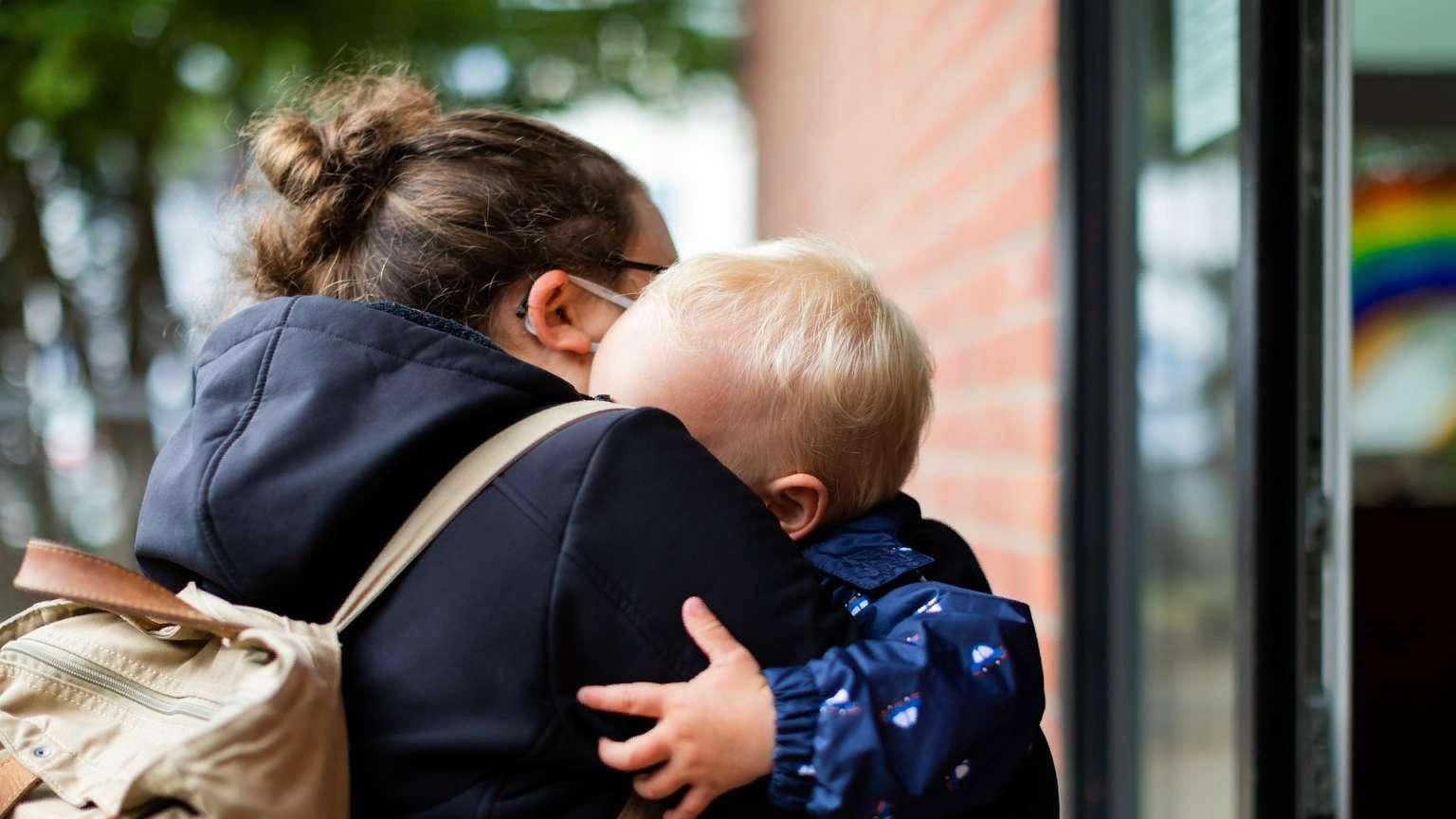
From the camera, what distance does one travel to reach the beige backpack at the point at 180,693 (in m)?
1.11

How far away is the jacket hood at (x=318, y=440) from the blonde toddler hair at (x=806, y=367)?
253 millimetres

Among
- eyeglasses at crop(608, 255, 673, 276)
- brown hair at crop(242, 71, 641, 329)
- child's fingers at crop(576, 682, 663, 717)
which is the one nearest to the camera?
child's fingers at crop(576, 682, 663, 717)

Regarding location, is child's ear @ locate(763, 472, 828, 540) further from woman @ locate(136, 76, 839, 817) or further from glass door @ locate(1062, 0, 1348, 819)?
glass door @ locate(1062, 0, 1348, 819)

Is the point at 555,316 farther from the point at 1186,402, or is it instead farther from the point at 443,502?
the point at 1186,402

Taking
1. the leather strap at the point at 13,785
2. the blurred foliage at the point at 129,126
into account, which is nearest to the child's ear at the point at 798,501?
the leather strap at the point at 13,785

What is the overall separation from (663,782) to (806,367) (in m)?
0.51

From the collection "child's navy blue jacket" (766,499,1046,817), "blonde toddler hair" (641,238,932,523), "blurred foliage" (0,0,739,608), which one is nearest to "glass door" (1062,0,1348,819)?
"blonde toddler hair" (641,238,932,523)

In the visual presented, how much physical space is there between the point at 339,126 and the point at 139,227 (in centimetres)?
671

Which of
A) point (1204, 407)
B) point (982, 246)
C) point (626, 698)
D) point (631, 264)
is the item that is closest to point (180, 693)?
point (626, 698)

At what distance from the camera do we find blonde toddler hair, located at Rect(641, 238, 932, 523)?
1554 millimetres

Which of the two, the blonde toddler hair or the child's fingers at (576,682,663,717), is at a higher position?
the blonde toddler hair

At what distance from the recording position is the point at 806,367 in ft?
5.10

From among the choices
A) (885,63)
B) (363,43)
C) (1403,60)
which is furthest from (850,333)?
(363,43)

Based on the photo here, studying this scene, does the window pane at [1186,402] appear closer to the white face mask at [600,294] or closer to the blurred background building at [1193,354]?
the blurred background building at [1193,354]
